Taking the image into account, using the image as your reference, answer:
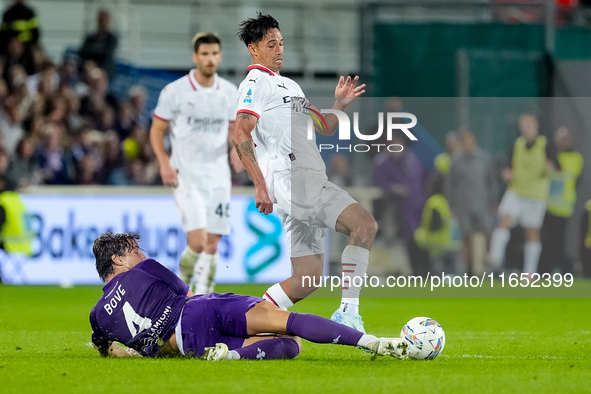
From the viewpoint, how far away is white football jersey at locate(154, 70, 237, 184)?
406 inches

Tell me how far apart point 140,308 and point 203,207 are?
4298mm

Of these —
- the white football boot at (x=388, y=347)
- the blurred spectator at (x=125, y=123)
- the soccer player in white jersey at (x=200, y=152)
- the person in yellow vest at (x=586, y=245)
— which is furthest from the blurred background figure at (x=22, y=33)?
the white football boot at (x=388, y=347)

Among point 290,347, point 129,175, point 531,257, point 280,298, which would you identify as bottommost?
point 531,257

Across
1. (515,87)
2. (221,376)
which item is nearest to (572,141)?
(515,87)

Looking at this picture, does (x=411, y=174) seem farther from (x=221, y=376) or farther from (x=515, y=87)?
(x=221, y=376)

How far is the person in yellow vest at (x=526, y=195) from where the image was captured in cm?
1494

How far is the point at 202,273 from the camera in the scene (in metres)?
10.1

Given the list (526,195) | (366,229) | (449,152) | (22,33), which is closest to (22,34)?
(22,33)

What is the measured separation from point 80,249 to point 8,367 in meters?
8.15

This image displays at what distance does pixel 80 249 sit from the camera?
13992mm

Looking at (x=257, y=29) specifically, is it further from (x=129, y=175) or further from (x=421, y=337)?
(x=129, y=175)

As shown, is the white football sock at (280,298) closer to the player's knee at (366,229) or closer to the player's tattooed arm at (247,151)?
the player's knee at (366,229)

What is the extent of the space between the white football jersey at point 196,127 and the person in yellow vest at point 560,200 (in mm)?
6721

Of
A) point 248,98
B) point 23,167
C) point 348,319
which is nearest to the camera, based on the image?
point 348,319
